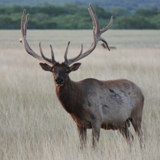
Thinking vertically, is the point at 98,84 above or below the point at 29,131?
above

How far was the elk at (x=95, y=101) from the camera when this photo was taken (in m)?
7.10

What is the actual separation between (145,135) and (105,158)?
142 centimetres

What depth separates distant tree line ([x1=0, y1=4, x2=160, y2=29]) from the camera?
82.2 m

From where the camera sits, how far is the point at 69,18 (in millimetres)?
93062

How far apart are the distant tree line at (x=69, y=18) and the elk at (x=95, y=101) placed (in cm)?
6949

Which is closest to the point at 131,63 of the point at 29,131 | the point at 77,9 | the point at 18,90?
the point at 18,90

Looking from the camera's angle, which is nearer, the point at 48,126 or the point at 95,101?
the point at 95,101

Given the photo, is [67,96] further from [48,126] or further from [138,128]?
[48,126]

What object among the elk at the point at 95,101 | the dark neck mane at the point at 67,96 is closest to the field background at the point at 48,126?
the elk at the point at 95,101

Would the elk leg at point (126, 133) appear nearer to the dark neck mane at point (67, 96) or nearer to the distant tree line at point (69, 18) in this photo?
the dark neck mane at point (67, 96)

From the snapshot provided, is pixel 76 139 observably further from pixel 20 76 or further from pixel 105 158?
pixel 20 76

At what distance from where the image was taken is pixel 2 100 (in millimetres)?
10867

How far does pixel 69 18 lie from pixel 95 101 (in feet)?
283

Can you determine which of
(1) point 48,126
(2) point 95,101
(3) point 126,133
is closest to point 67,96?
(2) point 95,101
